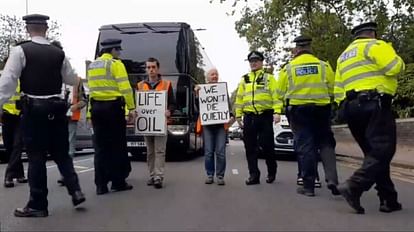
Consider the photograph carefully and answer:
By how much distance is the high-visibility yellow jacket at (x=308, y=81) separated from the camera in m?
7.77

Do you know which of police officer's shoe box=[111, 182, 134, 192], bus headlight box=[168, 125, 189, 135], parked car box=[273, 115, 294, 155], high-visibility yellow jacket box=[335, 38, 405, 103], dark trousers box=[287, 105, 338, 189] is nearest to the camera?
high-visibility yellow jacket box=[335, 38, 405, 103]

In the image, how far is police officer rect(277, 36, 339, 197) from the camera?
7754 mm

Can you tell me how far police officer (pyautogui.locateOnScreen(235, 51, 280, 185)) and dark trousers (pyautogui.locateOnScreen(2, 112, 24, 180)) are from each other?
3.40 m

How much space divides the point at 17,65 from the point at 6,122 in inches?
139

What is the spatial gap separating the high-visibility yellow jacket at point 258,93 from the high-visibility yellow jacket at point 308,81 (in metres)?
0.98

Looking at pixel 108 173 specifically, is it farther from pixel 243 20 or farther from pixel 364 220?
pixel 243 20

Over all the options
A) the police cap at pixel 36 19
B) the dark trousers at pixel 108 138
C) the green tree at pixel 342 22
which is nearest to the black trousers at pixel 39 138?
the police cap at pixel 36 19

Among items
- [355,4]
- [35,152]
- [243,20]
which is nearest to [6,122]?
[35,152]

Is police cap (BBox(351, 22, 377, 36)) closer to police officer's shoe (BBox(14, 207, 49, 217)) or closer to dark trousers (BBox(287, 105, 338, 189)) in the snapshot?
dark trousers (BBox(287, 105, 338, 189))

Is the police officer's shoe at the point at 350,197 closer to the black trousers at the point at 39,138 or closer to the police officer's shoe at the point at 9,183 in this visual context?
the black trousers at the point at 39,138

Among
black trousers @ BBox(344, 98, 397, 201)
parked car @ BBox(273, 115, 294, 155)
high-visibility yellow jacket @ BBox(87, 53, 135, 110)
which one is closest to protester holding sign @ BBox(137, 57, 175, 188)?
high-visibility yellow jacket @ BBox(87, 53, 135, 110)

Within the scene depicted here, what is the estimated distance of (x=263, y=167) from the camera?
12.9 meters

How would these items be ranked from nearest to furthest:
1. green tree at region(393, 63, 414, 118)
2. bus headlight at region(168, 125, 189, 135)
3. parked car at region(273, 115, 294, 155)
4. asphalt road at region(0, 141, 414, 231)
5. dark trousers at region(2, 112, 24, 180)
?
asphalt road at region(0, 141, 414, 231) → dark trousers at region(2, 112, 24, 180) → bus headlight at region(168, 125, 189, 135) → parked car at region(273, 115, 294, 155) → green tree at region(393, 63, 414, 118)

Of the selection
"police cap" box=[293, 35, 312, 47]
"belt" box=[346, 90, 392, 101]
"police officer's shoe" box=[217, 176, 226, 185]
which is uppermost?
"police cap" box=[293, 35, 312, 47]
